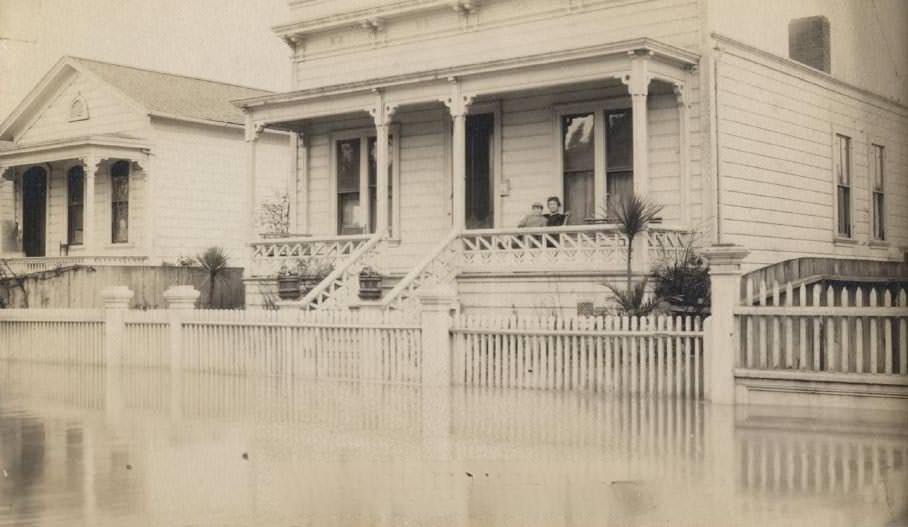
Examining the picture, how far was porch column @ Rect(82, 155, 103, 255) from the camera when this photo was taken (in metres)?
29.9

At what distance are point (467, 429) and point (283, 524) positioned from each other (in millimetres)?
4807

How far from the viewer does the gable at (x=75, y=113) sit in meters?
31.5

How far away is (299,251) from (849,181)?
10884mm

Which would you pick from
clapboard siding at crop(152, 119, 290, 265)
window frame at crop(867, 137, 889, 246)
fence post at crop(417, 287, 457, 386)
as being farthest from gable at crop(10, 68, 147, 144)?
window frame at crop(867, 137, 889, 246)

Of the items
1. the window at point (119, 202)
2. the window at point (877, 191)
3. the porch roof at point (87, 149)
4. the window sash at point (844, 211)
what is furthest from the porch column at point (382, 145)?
the window at point (119, 202)

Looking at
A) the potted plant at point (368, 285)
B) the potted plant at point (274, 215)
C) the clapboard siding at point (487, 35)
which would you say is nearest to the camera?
the clapboard siding at point (487, 35)

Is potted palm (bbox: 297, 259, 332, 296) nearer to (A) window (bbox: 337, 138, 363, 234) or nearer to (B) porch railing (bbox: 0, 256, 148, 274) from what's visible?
(A) window (bbox: 337, 138, 363, 234)

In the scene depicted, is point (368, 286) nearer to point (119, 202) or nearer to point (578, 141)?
point (578, 141)

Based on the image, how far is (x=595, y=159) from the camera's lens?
21609 mm

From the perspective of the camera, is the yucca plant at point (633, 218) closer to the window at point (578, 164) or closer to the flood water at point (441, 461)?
the window at point (578, 164)

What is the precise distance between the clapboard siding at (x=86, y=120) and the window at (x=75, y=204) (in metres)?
1.15

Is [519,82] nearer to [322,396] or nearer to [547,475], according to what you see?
[322,396]

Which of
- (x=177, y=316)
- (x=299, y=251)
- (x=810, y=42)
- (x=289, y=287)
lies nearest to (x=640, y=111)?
(x=810, y=42)

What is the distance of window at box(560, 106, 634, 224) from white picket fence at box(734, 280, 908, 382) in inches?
273
